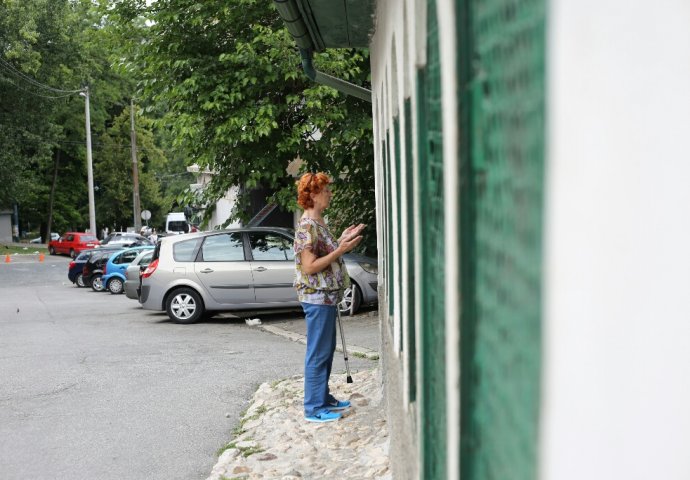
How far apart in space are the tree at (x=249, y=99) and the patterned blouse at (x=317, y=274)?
7336 mm

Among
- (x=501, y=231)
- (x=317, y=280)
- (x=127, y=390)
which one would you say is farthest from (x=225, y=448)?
(x=501, y=231)

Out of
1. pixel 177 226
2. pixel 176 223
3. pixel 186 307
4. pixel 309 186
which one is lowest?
pixel 186 307

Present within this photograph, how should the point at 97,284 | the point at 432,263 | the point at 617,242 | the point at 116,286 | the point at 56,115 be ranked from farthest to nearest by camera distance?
the point at 56,115
the point at 97,284
the point at 116,286
the point at 432,263
the point at 617,242

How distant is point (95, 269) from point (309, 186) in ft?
72.7

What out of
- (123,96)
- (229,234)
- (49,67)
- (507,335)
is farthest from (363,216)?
(123,96)

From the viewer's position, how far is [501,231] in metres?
1.22

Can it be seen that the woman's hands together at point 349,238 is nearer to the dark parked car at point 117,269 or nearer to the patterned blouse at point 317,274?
the patterned blouse at point 317,274

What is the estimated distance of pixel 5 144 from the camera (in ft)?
164

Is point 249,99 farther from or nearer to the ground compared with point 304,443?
farther from the ground

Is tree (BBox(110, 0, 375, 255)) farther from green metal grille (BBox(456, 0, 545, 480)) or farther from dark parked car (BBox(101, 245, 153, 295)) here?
green metal grille (BBox(456, 0, 545, 480))

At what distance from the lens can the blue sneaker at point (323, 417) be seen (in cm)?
661

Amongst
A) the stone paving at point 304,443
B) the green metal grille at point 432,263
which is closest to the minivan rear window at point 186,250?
the stone paving at point 304,443

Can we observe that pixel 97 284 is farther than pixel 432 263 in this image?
Yes

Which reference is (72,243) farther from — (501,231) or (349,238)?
(501,231)
